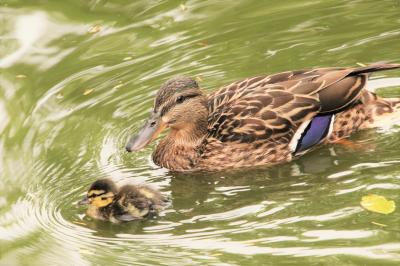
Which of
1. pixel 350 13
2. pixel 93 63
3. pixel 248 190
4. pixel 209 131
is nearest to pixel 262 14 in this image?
pixel 350 13

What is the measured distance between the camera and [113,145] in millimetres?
6613

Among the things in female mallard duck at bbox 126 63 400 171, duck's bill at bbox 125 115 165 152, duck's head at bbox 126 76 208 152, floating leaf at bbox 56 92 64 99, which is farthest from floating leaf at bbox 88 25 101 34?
duck's bill at bbox 125 115 165 152

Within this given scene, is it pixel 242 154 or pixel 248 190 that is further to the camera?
pixel 242 154

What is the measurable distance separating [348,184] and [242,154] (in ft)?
2.98

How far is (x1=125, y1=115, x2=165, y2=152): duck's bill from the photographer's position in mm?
6078

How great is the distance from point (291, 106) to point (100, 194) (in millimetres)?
1487

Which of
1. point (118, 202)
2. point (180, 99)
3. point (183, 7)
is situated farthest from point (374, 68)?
point (183, 7)

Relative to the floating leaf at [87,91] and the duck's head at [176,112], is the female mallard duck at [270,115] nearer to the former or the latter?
the duck's head at [176,112]

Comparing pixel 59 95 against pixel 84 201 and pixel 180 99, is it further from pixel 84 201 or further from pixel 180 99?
pixel 84 201

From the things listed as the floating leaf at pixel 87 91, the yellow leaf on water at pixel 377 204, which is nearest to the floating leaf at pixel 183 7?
the floating leaf at pixel 87 91

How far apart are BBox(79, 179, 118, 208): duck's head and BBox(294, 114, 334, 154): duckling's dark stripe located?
139 cm

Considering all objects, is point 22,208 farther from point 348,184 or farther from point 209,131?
point 348,184

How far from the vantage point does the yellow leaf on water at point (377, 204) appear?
17.0 feet

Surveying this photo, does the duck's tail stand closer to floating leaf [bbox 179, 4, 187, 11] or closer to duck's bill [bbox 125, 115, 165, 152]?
duck's bill [bbox 125, 115, 165, 152]
